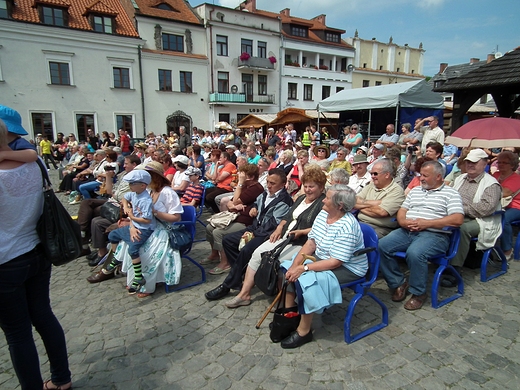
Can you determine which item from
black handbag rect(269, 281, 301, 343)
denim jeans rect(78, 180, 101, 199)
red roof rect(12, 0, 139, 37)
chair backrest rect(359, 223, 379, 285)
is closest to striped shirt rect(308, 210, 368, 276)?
chair backrest rect(359, 223, 379, 285)

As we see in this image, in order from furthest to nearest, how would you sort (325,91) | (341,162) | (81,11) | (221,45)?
(325,91) → (221,45) → (81,11) → (341,162)

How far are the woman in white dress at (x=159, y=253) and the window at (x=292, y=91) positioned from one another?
32726 millimetres

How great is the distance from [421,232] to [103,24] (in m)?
27.7

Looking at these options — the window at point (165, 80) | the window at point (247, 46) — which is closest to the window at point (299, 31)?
the window at point (247, 46)

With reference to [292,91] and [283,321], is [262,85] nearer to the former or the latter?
[292,91]

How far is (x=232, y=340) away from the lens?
2.87m

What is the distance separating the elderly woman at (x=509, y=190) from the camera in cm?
414

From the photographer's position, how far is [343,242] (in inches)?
107

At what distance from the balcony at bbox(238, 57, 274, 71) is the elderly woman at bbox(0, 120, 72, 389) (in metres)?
31.0

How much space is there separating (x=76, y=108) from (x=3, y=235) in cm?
2551

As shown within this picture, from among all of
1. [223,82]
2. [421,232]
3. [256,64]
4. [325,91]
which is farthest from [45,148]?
[325,91]

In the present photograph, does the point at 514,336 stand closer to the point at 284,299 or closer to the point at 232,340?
the point at 284,299

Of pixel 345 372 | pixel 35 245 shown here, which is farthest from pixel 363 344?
pixel 35 245

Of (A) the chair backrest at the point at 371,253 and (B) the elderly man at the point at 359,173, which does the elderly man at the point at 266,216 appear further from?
(B) the elderly man at the point at 359,173
